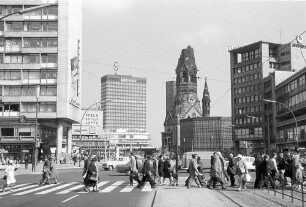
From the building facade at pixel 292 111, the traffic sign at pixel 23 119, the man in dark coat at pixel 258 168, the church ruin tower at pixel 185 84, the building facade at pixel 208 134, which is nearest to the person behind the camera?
the man in dark coat at pixel 258 168

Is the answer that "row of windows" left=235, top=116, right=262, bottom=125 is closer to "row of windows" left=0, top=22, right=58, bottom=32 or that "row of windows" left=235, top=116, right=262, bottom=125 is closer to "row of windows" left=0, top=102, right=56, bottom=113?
"row of windows" left=0, top=102, right=56, bottom=113

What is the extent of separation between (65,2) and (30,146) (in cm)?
2238

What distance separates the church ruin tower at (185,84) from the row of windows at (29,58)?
12426 cm

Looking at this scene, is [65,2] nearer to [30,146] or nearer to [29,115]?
[29,115]

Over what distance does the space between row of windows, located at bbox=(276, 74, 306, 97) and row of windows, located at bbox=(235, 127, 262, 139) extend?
1918cm

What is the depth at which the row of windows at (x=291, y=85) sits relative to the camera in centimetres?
7082

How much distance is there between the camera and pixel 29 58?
69.8 metres

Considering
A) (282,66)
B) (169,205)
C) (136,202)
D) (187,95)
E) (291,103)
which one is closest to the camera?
(169,205)

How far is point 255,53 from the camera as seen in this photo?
111000 millimetres

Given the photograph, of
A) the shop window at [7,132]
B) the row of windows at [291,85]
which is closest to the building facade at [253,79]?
the row of windows at [291,85]

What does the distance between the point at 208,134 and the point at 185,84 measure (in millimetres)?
26584

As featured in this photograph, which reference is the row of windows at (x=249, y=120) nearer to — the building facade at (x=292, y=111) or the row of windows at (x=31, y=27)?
the building facade at (x=292, y=111)

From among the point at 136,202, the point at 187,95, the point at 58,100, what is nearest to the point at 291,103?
the point at 58,100

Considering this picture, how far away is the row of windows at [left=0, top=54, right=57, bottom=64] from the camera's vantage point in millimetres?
69500
